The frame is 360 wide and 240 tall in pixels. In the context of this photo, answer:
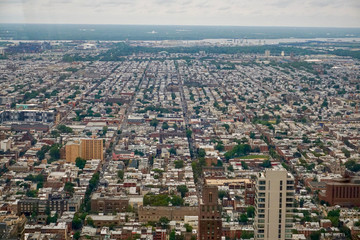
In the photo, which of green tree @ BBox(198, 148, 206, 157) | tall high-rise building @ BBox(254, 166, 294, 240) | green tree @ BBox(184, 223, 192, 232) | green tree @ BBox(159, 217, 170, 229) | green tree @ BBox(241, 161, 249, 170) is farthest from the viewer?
green tree @ BBox(198, 148, 206, 157)

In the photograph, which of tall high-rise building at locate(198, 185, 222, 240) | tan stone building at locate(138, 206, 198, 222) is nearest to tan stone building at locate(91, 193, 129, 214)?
tan stone building at locate(138, 206, 198, 222)

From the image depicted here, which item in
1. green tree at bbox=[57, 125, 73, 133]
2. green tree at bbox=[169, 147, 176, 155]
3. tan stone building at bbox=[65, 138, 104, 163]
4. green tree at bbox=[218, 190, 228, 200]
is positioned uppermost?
tan stone building at bbox=[65, 138, 104, 163]

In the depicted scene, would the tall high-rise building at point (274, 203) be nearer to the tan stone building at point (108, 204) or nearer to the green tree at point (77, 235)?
the green tree at point (77, 235)

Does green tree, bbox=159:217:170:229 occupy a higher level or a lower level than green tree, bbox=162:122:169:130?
lower

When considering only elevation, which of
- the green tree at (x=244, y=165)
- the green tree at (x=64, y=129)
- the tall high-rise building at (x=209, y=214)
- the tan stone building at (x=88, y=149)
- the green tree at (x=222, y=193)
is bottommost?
the green tree at (x=244, y=165)

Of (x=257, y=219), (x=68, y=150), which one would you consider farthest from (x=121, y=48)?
(x=257, y=219)

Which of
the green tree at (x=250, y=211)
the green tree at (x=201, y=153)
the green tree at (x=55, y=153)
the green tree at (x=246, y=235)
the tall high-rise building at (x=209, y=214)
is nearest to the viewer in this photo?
the tall high-rise building at (x=209, y=214)

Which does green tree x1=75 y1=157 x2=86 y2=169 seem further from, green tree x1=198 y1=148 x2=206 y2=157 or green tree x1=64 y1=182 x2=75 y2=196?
green tree x1=198 y1=148 x2=206 y2=157

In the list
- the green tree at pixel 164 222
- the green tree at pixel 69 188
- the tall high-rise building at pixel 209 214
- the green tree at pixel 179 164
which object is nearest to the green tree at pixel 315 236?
the green tree at pixel 164 222

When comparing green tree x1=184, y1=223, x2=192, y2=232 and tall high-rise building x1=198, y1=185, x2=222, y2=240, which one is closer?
tall high-rise building x1=198, y1=185, x2=222, y2=240
